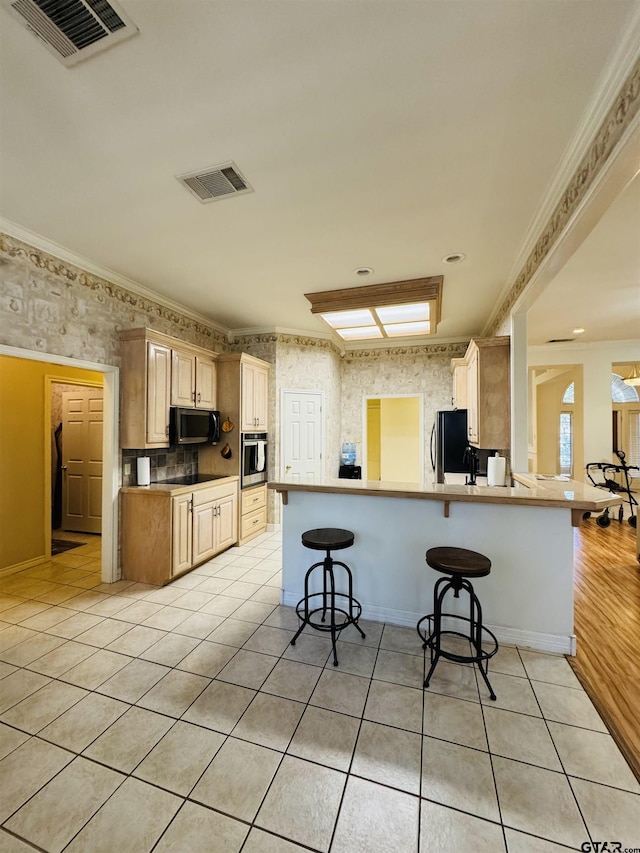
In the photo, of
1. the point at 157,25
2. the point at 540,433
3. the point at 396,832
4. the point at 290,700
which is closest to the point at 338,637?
the point at 290,700

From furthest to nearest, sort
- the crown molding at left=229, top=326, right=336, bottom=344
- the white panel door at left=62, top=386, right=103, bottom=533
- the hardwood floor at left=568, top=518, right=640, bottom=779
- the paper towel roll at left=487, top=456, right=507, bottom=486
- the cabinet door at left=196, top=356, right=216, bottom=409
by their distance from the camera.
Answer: the crown molding at left=229, top=326, right=336, bottom=344
the white panel door at left=62, top=386, right=103, bottom=533
the cabinet door at left=196, top=356, right=216, bottom=409
the paper towel roll at left=487, top=456, right=507, bottom=486
the hardwood floor at left=568, top=518, right=640, bottom=779

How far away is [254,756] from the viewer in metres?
1.58

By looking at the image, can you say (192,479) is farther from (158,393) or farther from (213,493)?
(158,393)

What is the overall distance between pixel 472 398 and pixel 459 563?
2444 mm

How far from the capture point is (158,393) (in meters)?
3.65

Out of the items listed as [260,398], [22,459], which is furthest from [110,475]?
[260,398]

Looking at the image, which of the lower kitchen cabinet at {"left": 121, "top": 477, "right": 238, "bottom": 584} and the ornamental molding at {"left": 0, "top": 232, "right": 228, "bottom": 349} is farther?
the lower kitchen cabinet at {"left": 121, "top": 477, "right": 238, "bottom": 584}

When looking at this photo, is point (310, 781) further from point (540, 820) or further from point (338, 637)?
point (338, 637)

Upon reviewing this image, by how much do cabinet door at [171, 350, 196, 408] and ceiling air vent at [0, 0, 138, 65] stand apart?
8.53 ft

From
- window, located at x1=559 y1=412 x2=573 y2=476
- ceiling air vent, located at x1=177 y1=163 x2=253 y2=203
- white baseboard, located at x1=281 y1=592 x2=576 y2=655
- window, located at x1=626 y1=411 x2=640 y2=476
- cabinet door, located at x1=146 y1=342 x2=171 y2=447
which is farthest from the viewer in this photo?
window, located at x1=559 y1=412 x2=573 y2=476

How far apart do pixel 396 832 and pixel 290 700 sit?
0.77m

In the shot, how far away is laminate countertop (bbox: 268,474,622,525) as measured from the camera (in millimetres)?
2209

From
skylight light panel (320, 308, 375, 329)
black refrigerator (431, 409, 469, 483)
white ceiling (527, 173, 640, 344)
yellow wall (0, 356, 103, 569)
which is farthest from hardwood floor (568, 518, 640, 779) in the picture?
yellow wall (0, 356, 103, 569)

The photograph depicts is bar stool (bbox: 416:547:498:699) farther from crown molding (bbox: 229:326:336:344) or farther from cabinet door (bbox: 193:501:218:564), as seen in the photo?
crown molding (bbox: 229:326:336:344)
